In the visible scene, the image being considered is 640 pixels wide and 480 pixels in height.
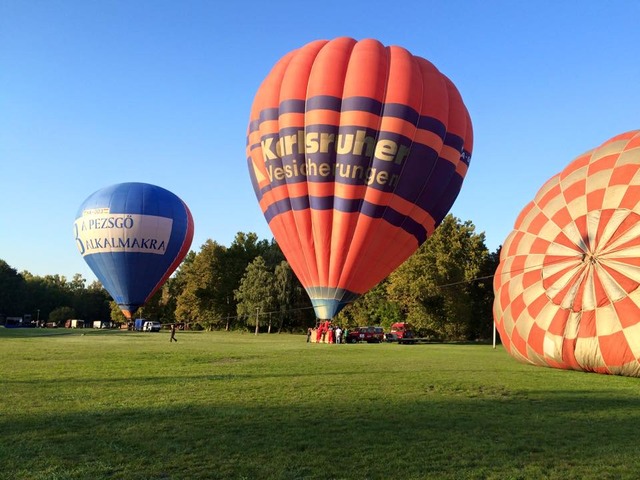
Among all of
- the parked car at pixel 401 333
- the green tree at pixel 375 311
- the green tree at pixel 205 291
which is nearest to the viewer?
the parked car at pixel 401 333

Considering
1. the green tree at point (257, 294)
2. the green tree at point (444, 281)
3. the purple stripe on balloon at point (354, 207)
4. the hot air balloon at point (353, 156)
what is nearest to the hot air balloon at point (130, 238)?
the hot air balloon at point (353, 156)

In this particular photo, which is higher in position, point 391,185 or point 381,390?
point 391,185

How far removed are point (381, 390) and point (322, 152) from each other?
12.2 meters

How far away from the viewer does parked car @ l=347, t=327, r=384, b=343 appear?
127ft

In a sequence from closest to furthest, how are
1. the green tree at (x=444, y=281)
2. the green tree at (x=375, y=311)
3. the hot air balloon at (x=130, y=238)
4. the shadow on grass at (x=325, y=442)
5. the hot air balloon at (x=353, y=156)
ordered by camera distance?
the shadow on grass at (x=325, y=442)
the hot air balloon at (x=353, y=156)
the hot air balloon at (x=130, y=238)
the green tree at (x=444, y=281)
the green tree at (x=375, y=311)

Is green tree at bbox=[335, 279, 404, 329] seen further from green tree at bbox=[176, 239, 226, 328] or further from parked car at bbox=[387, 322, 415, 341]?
green tree at bbox=[176, 239, 226, 328]

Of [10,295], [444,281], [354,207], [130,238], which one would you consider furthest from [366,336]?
[10,295]

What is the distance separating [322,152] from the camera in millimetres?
20953

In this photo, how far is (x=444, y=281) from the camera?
45.0m

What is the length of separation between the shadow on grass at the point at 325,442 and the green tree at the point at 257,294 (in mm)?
53301

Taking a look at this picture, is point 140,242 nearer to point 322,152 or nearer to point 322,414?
point 322,152

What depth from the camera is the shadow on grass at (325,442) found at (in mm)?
5293

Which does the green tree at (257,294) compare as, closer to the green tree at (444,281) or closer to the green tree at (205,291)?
the green tree at (205,291)

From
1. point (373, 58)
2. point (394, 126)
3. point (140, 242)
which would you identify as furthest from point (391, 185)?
point (140, 242)
